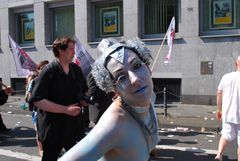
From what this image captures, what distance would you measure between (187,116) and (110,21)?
690 cm

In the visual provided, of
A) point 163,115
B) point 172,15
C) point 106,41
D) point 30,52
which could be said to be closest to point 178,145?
point 163,115

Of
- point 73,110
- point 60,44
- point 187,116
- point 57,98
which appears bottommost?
point 187,116

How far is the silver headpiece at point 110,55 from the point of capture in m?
2.14

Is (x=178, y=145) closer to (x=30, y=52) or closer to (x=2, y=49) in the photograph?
(x=30, y=52)

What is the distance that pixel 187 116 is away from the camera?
13.2m

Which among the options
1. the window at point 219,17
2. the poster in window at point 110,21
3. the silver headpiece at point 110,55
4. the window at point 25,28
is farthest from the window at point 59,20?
the silver headpiece at point 110,55

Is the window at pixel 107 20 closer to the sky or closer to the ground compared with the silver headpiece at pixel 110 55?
closer to the sky

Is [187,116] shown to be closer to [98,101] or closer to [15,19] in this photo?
[98,101]

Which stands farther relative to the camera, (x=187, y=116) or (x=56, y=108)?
(x=187, y=116)

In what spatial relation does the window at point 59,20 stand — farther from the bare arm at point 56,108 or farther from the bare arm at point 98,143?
the bare arm at point 98,143

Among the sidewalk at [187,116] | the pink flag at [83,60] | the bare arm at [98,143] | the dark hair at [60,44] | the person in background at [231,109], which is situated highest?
the dark hair at [60,44]

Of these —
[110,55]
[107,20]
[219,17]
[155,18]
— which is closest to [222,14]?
[219,17]

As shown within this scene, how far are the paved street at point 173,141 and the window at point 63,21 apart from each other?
7.55m

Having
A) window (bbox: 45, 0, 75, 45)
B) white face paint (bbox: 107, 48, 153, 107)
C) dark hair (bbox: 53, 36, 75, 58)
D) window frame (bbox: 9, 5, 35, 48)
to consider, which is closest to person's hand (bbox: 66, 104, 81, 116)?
dark hair (bbox: 53, 36, 75, 58)
